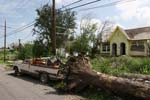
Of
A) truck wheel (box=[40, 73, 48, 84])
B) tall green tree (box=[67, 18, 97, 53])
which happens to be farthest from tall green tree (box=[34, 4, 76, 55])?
truck wheel (box=[40, 73, 48, 84])

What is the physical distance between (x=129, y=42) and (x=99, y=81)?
113 feet

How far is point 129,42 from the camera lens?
156 ft

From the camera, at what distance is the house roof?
44.8 m

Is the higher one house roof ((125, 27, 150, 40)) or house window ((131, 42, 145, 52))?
house roof ((125, 27, 150, 40))

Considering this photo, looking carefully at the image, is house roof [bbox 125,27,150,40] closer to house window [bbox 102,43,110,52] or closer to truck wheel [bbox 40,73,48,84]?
house window [bbox 102,43,110,52]

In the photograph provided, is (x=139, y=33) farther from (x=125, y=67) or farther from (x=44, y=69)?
(x=44, y=69)

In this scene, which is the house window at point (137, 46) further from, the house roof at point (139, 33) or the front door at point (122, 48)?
the front door at point (122, 48)

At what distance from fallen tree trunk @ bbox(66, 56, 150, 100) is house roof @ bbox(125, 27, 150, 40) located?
1174 inches

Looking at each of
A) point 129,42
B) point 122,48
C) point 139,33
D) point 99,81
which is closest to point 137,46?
point 129,42

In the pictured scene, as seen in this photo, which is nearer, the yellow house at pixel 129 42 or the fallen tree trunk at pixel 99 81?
the fallen tree trunk at pixel 99 81

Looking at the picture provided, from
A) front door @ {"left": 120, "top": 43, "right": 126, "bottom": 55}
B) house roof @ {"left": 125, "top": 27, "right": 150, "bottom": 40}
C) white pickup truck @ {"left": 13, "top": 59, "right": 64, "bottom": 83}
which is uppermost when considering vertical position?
house roof @ {"left": 125, "top": 27, "right": 150, "bottom": 40}

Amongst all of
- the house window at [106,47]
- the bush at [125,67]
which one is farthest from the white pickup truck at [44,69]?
the house window at [106,47]

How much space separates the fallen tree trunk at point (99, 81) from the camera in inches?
459

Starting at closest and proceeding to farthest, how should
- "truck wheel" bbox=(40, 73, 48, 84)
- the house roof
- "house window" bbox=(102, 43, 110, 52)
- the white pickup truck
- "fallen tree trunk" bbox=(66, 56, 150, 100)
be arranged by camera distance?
"fallen tree trunk" bbox=(66, 56, 150, 100) → the white pickup truck → "truck wheel" bbox=(40, 73, 48, 84) → the house roof → "house window" bbox=(102, 43, 110, 52)
